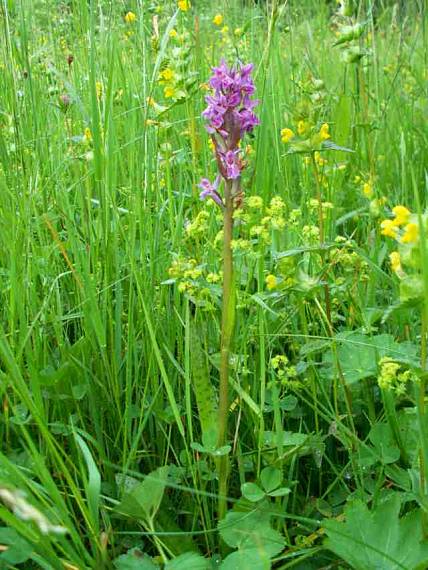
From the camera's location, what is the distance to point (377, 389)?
4.36 feet

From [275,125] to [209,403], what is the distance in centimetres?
93

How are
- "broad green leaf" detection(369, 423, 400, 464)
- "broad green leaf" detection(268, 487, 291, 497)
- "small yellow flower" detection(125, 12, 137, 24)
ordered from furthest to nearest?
"small yellow flower" detection(125, 12, 137, 24), "broad green leaf" detection(369, 423, 400, 464), "broad green leaf" detection(268, 487, 291, 497)

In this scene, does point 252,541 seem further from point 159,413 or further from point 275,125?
point 275,125

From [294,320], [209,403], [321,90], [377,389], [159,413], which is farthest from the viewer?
[321,90]

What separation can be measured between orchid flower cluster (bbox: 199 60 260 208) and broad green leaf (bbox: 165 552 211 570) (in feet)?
1.61

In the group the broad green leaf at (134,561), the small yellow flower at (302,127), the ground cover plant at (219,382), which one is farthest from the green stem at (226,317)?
the small yellow flower at (302,127)

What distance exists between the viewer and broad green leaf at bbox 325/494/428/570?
3.05 ft

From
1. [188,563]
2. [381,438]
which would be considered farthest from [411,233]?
[188,563]

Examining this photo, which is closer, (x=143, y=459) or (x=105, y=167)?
(x=143, y=459)

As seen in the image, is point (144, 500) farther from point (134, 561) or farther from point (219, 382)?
point (219, 382)

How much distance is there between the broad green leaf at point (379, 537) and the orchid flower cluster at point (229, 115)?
0.47m

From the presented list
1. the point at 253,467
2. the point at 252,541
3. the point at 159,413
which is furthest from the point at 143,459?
the point at 252,541

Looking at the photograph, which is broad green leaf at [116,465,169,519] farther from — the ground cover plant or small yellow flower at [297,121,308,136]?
small yellow flower at [297,121,308,136]

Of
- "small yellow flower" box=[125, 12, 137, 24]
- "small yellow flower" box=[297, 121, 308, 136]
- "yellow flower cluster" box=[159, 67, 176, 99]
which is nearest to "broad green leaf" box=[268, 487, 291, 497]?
"small yellow flower" box=[297, 121, 308, 136]
